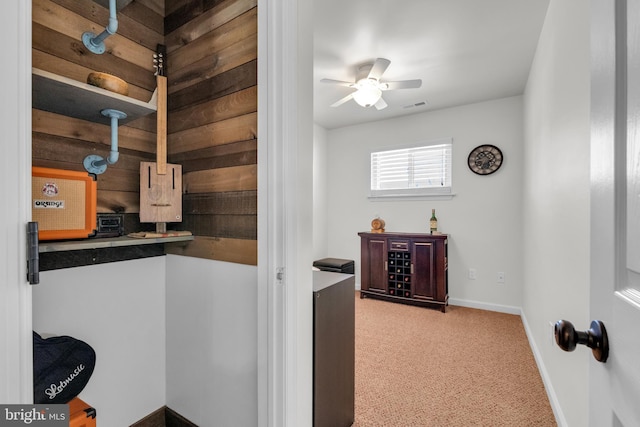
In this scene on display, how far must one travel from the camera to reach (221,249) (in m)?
1.38

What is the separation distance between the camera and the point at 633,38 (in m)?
0.49

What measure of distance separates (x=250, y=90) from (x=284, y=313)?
3.00 ft

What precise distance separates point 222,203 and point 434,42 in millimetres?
2116

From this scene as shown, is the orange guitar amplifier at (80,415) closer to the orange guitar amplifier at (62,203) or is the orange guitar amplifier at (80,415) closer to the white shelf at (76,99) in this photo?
the orange guitar amplifier at (62,203)

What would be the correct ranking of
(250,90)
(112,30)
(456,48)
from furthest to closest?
1. (456,48)
2. (250,90)
3. (112,30)

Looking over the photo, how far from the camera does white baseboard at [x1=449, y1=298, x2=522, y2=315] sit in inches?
141

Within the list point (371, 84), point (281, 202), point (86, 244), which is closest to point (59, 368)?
point (86, 244)

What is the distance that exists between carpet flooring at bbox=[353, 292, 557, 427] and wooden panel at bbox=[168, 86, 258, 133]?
1787mm

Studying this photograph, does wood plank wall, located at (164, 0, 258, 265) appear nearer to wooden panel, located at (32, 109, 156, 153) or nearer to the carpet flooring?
wooden panel, located at (32, 109, 156, 153)

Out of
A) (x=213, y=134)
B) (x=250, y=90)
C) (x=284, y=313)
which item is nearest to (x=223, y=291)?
(x=284, y=313)

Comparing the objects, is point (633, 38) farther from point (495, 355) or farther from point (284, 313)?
point (495, 355)

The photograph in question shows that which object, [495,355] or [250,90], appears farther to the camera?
[495,355]

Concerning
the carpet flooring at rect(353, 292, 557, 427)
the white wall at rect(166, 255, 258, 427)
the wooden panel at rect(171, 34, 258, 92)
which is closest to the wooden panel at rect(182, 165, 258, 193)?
the white wall at rect(166, 255, 258, 427)

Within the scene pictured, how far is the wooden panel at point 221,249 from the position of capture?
1.28 meters
